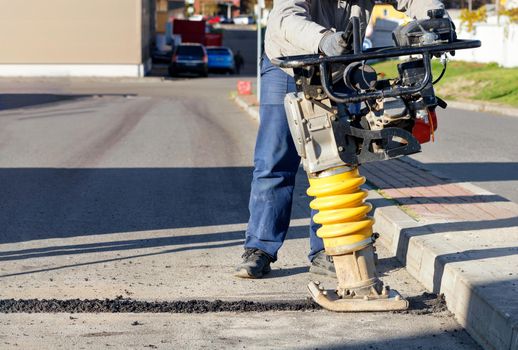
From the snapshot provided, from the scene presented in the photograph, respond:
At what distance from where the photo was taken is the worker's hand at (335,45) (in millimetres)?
4773

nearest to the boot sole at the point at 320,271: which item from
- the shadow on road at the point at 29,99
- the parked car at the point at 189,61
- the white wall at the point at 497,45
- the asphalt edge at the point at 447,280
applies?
the asphalt edge at the point at 447,280

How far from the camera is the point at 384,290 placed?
5.24 metres

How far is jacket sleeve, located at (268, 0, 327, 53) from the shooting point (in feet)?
16.6

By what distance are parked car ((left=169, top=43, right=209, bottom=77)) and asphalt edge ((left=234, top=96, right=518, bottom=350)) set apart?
4257 centimetres

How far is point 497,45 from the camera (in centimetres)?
3797

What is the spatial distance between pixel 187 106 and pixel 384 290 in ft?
73.5

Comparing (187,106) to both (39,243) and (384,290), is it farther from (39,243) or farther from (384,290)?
(384,290)

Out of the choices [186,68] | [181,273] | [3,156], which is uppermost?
[181,273]

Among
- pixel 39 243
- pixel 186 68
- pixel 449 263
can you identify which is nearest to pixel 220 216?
pixel 39 243

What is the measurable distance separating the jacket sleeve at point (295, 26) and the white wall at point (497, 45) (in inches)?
1274

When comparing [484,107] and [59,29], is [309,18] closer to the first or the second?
[484,107]

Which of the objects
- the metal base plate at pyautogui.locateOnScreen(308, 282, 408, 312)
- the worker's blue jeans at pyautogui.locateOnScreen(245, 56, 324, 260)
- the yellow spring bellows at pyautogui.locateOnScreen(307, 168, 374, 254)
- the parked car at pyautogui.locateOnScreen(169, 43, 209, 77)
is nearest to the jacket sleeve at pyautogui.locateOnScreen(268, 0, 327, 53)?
the worker's blue jeans at pyautogui.locateOnScreen(245, 56, 324, 260)

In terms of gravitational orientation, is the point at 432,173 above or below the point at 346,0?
below

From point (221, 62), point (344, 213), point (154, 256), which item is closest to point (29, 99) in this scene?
point (154, 256)
